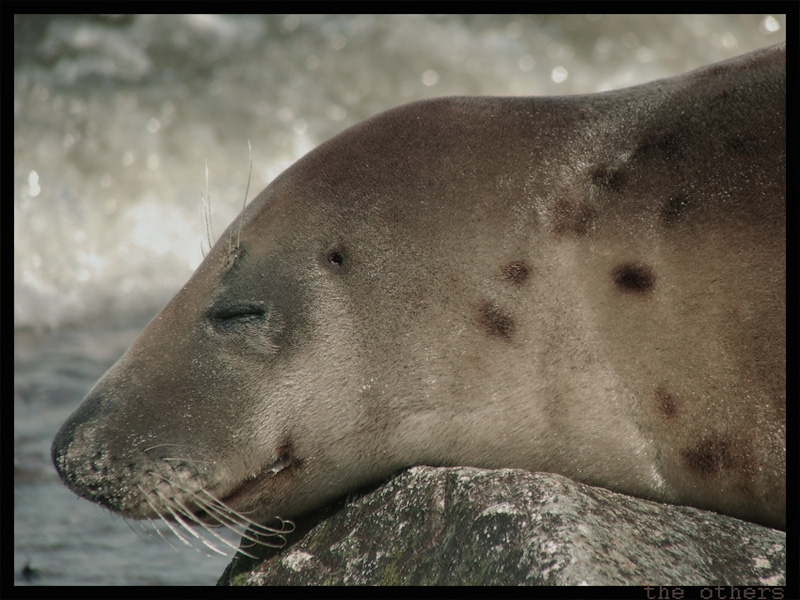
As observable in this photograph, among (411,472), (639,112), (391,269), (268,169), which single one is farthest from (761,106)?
(268,169)

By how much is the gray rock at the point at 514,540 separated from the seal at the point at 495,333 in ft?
0.47

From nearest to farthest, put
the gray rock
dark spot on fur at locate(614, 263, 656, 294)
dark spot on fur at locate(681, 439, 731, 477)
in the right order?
the gray rock < dark spot on fur at locate(681, 439, 731, 477) < dark spot on fur at locate(614, 263, 656, 294)

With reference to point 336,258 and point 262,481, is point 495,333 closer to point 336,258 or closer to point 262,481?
point 336,258

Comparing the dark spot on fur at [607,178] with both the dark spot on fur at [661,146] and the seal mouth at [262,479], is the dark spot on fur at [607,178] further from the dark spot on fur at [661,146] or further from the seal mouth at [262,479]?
the seal mouth at [262,479]

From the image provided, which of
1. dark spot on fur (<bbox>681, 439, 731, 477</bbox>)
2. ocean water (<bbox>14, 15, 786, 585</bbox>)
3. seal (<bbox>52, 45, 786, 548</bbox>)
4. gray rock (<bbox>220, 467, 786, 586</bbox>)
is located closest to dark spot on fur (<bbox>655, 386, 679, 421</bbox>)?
seal (<bbox>52, 45, 786, 548</bbox>)

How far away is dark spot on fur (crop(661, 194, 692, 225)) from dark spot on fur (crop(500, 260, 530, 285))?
0.49m

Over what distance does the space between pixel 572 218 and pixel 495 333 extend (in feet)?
1.56

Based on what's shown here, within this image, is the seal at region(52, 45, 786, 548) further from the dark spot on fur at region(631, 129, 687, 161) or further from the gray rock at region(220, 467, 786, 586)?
the gray rock at region(220, 467, 786, 586)

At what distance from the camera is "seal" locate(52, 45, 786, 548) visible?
322 cm

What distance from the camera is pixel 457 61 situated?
11.9m

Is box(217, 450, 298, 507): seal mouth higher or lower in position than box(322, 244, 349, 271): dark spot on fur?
lower

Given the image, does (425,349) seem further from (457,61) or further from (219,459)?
(457,61)

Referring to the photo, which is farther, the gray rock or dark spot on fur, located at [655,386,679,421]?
dark spot on fur, located at [655,386,679,421]

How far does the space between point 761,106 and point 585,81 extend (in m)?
8.86
